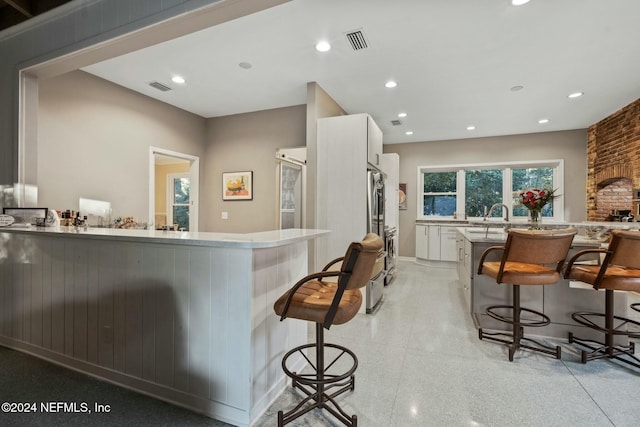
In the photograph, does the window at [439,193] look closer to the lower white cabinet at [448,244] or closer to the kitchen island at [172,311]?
the lower white cabinet at [448,244]

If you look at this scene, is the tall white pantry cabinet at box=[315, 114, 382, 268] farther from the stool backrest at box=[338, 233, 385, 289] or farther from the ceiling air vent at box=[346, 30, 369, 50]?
the stool backrest at box=[338, 233, 385, 289]

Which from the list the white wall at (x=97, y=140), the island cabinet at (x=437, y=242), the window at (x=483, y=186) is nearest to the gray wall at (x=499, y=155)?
the window at (x=483, y=186)

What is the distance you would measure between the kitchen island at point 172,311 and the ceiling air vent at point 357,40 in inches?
78.1

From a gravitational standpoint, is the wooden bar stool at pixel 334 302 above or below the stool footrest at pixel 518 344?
above

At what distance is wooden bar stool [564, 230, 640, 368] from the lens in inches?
81.4

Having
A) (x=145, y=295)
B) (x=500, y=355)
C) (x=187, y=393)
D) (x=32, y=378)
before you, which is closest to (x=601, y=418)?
(x=500, y=355)

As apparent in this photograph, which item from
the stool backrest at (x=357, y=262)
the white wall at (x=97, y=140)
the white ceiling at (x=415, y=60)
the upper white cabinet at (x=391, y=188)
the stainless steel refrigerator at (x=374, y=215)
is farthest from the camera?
the upper white cabinet at (x=391, y=188)

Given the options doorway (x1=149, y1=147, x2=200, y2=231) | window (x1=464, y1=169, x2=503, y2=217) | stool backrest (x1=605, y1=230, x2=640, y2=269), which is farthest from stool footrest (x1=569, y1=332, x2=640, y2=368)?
doorway (x1=149, y1=147, x2=200, y2=231)

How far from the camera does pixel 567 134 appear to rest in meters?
5.87

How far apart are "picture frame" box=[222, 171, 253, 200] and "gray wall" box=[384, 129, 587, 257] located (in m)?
3.82

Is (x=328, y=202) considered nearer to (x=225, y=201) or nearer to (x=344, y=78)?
(x=344, y=78)

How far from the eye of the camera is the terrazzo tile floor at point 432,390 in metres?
1.59

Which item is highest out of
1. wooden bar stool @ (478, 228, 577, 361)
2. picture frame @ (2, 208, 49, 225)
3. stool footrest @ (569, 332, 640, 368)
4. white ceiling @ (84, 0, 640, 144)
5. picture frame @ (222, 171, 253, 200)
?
white ceiling @ (84, 0, 640, 144)

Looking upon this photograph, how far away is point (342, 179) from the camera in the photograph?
3566 mm
